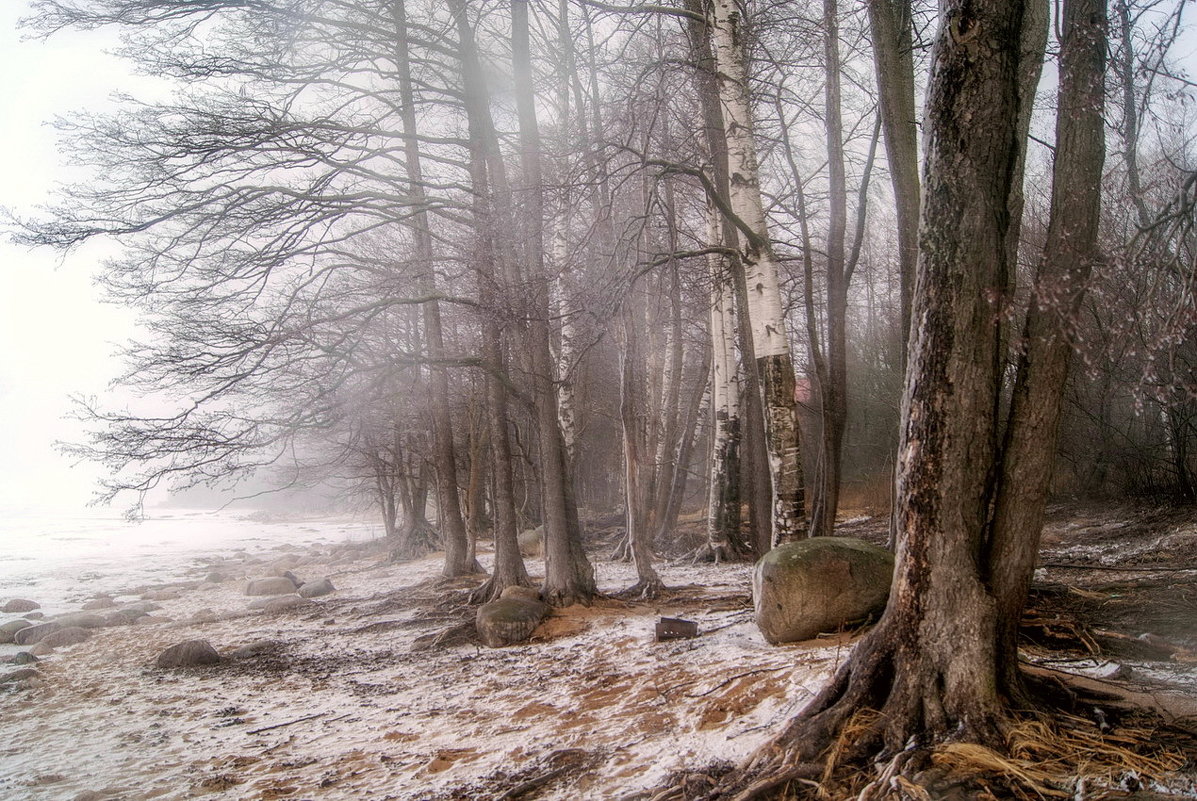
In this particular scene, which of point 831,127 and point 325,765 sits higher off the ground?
point 831,127

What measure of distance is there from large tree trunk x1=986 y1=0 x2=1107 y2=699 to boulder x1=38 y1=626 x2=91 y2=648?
11.8 meters

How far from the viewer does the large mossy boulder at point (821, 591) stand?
567 centimetres

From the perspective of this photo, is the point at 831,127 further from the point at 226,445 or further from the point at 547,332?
the point at 226,445

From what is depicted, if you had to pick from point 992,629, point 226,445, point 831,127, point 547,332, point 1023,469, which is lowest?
point 992,629

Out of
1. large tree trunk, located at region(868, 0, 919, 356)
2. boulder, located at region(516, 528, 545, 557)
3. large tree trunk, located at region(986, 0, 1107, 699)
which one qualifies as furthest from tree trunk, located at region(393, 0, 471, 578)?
large tree trunk, located at region(986, 0, 1107, 699)

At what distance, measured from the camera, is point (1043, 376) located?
11.6 feet

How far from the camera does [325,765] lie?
16.5ft

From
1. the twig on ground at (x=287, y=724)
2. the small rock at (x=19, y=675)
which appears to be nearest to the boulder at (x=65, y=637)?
the small rock at (x=19, y=675)

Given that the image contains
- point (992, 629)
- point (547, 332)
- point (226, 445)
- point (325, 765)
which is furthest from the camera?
point (547, 332)

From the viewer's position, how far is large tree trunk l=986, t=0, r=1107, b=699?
3.49 m

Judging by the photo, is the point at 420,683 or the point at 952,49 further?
the point at 420,683

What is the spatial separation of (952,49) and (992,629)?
2.82m

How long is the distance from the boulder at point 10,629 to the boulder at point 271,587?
364 centimetres

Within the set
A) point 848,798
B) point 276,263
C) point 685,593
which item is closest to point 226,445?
point 276,263
